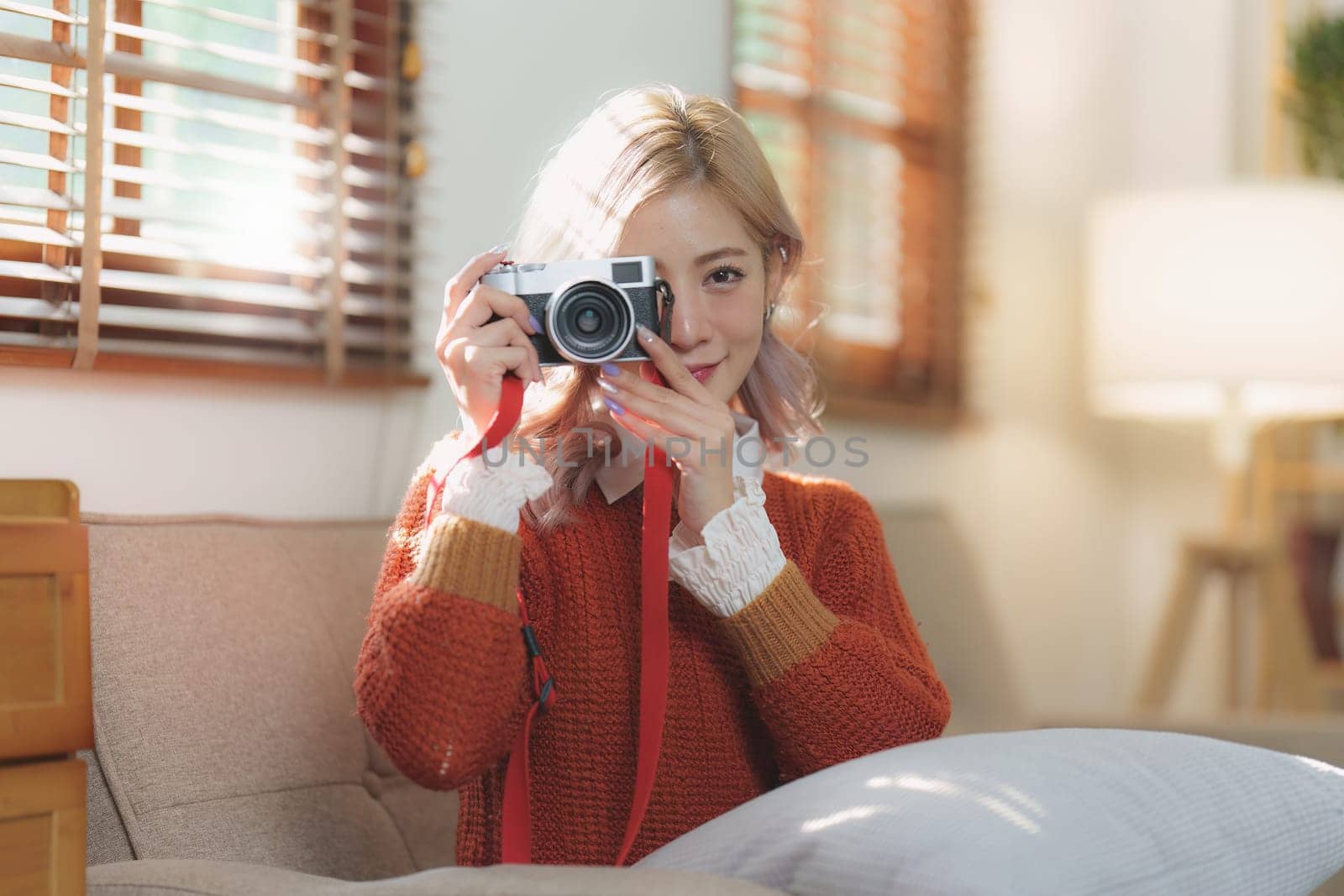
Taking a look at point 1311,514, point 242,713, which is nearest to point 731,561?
point 242,713

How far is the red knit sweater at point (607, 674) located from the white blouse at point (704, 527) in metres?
0.01

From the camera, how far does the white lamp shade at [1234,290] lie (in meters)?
2.19

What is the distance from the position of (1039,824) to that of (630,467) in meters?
0.47

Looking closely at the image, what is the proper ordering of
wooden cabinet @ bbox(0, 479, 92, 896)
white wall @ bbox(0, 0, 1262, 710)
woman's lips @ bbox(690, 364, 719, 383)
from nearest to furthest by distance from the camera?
wooden cabinet @ bbox(0, 479, 92, 896) < woman's lips @ bbox(690, 364, 719, 383) < white wall @ bbox(0, 0, 1262, 710)

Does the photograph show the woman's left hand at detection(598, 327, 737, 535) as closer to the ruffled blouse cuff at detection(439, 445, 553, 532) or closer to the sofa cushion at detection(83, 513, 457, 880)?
the ruffled blouse cuff at detection(439, 445, 553, 532)

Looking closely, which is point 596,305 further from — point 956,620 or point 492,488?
point 956,620

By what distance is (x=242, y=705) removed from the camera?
1053mm

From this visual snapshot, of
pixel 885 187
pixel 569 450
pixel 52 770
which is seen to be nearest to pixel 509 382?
pixel 569 450

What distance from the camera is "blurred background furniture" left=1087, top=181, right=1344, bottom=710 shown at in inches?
86.2

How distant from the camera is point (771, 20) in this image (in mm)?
2186

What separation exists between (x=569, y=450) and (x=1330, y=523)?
2.18 meters

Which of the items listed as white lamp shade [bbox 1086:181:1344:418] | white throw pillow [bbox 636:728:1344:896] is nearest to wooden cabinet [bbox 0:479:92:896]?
white throw pillow [bbox 636:728:1344:896]

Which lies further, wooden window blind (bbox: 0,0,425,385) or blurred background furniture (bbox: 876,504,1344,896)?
blurred background furniture (bbox: 876,504,1344,896)

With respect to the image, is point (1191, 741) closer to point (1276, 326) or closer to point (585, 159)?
point (585, 159)
